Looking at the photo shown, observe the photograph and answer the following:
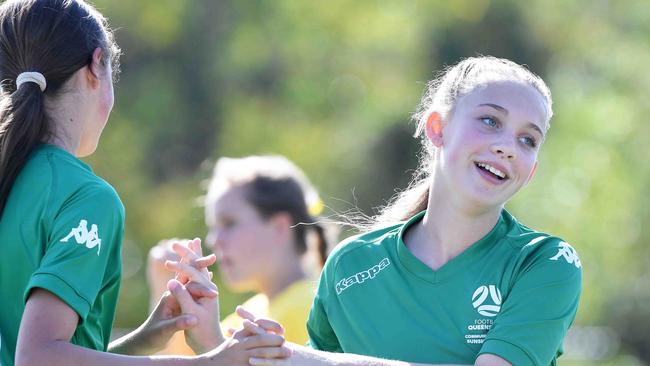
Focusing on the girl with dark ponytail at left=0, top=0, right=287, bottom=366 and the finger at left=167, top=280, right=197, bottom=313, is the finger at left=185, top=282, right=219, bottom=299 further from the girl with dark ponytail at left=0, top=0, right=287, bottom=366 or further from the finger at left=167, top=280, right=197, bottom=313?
the girl with dark ponytail at left=0, top=0, right=287, bottom=366

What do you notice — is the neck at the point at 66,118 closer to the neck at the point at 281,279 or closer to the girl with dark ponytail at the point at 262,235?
the girl with dark ponytail at the point at 262,235

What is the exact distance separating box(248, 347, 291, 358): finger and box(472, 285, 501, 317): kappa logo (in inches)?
21.7

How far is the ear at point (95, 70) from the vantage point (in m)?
3.24

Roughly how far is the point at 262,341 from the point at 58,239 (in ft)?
2.26

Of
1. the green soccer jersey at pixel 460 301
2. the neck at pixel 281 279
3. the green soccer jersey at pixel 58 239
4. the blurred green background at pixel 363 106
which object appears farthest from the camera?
the blurred green background at pixel 363 106

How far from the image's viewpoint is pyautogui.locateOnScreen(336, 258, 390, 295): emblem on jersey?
3.53 meters

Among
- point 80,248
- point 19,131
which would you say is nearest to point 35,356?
point 80,248

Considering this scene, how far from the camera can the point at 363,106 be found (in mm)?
16453

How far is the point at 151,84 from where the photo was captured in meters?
17.3

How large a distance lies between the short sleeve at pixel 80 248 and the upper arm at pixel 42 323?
0.02m

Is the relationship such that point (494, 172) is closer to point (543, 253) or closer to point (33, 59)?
point (543, 253)

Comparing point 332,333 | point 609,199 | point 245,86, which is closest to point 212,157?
point 245,86

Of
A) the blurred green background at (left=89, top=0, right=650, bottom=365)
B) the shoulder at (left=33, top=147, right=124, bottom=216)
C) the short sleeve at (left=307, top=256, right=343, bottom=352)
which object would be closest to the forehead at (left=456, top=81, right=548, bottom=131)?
the short sleeve at (left=307, top=256, right=343, bottom=352)

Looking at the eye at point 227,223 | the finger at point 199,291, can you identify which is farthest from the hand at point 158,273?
the finger at point 199,291
